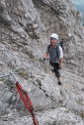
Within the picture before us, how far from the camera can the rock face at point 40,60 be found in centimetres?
1305

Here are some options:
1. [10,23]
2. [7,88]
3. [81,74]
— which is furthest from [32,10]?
[7,88]

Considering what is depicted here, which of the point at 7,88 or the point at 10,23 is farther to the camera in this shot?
the point at 10,23

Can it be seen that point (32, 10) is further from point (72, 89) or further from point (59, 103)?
point (59, 103)

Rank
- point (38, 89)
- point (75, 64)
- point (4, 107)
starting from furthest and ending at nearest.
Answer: point (75, 64) < point (38, 89) < point (4, 107)

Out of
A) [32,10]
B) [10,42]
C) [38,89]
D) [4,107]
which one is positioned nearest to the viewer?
[4,107]

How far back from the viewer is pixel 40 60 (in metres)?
18.3

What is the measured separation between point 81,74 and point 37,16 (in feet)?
21.8

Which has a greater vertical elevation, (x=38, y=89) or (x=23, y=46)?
(x=23, y=46)

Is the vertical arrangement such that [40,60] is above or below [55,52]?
below

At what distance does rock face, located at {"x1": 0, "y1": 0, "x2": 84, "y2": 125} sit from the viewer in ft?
42.8

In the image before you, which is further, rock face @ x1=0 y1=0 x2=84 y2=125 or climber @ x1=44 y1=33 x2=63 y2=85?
climber @ x1=44 y1=33 x2=63 y2=85

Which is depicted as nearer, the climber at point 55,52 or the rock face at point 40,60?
the rock face at point 40,60

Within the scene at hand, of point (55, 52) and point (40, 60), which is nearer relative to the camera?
point (55, 52)

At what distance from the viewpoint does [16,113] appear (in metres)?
12.7
